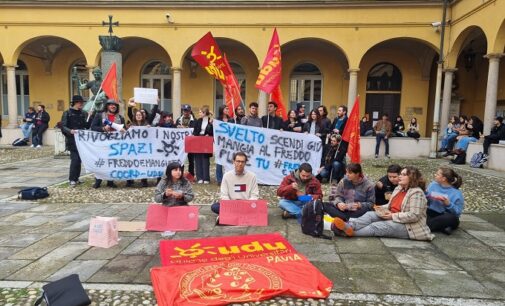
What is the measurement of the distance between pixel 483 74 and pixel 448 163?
7.44 metres

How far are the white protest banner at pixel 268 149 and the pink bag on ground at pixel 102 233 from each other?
3513 millimetres

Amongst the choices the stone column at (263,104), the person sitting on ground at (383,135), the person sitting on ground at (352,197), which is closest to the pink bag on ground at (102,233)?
the person sitting on ground at (352,197)

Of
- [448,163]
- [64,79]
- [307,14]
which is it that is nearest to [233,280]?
[448,163]

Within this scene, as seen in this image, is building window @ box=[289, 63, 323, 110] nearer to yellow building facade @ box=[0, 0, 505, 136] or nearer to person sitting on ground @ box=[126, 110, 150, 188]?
yellow building facade @ box=[0, 0, 505, 136]

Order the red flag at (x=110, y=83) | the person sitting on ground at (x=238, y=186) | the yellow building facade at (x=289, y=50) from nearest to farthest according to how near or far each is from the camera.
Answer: the person sitting on ground at (x=238, y=186), the red flag at (x=110, y=83), the yellow building facade at (x=289, y=50)

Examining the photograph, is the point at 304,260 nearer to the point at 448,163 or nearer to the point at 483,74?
the point at 448,163

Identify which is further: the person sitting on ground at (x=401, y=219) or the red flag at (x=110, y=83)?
the red flag at (x=110, y=83)

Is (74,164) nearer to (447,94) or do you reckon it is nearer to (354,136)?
(354,136)

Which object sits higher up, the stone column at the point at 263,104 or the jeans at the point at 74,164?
the stone column at the point at 263,104

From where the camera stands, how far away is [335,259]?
4129mm

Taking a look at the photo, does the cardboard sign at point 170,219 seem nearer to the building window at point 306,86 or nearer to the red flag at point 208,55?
the red flag at point 208,55

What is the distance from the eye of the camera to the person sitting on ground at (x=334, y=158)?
8.15 metres

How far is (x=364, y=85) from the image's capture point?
61.6 ft

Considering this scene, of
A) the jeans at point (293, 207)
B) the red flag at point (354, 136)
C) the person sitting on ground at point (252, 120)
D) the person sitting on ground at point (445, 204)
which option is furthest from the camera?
the person sitting on ground at point (252, 120)
